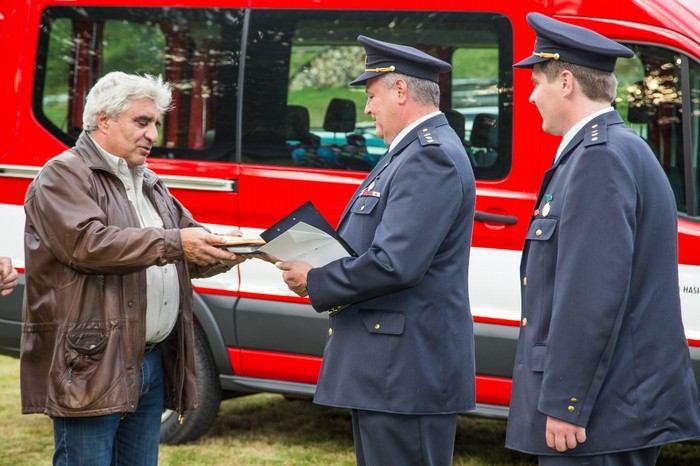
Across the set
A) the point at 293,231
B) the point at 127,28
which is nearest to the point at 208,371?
the point at 127,28

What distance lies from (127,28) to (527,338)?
3354 mm

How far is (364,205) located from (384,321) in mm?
330

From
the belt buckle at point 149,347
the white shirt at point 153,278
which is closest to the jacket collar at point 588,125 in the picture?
the white shirt at point 153,278

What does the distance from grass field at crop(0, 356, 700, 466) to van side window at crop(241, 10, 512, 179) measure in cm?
142

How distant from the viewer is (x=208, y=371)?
18.6ft

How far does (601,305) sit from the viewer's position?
2662 mm

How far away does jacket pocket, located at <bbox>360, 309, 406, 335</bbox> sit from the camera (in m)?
3.28

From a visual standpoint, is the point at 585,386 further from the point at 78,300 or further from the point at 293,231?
the point at 78,300

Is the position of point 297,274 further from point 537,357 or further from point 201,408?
point 201,408

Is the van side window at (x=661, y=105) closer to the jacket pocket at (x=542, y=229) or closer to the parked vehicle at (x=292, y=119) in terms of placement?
the parked vehicle at (x=292, y=119)

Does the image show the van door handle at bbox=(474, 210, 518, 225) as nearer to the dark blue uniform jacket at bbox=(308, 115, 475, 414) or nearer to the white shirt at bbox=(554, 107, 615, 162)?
the dark blue uniform jacket at bbox=(308, 115, 475, 414)

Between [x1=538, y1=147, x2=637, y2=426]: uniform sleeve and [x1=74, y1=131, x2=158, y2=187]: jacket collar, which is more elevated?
[x1=74, y1=131, x2=158, y2=187]: jacket collar

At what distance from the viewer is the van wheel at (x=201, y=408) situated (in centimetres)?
564

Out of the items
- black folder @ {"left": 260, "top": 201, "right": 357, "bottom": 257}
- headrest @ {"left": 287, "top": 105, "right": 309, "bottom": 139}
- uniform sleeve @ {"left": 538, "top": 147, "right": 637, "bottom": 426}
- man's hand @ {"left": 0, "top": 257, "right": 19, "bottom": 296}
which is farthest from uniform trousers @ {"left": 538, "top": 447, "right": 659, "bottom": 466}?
headrest @ {"left": 287, "top": 105, "right": 309, "bottom": 139}
